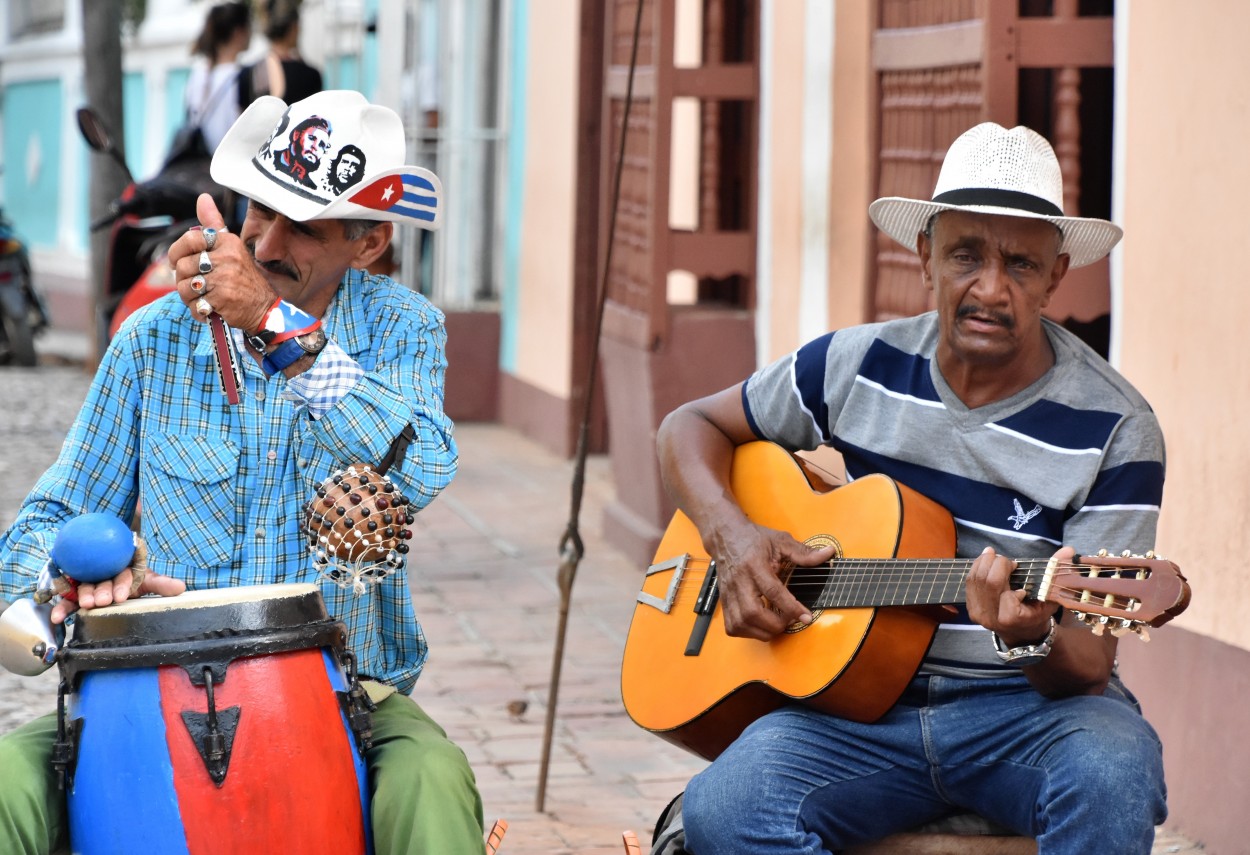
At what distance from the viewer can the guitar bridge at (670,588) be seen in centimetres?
337

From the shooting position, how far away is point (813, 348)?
330cm

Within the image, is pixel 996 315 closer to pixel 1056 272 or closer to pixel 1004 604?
pixel 1056 272

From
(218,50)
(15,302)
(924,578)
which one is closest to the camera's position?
(924,578)

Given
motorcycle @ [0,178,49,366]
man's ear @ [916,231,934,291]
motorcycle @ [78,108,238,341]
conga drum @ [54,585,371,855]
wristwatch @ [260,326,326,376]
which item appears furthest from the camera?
motorcycle @ [0,178,49,366]

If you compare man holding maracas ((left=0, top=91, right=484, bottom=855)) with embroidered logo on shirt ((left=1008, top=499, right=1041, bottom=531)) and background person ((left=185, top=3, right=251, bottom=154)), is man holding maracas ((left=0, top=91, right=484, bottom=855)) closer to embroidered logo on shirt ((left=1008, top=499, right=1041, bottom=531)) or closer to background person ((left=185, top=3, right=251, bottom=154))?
embroidered logo on shirt ((left=1008, top=499, right=1041, bottom=531))

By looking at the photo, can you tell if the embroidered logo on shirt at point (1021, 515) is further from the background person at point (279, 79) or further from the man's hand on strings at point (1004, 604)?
the background person at point (279, 79)

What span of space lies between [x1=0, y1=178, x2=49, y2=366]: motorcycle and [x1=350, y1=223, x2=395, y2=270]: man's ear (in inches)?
422

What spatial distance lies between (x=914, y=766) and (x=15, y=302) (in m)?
11.4

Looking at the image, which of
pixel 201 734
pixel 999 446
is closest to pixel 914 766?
pixel 999 446

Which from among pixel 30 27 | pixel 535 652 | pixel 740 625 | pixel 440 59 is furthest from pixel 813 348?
pixel 30 27

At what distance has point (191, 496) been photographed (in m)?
3.00

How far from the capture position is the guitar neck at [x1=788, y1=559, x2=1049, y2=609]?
2646mm

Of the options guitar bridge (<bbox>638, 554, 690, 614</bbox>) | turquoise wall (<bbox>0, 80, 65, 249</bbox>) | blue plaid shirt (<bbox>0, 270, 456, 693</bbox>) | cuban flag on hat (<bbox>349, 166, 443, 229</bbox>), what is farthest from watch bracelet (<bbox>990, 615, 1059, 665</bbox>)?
turquoise wall (<bbox>0, 80, 65, 249</bbox>)

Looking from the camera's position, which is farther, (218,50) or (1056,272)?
(218,50)
